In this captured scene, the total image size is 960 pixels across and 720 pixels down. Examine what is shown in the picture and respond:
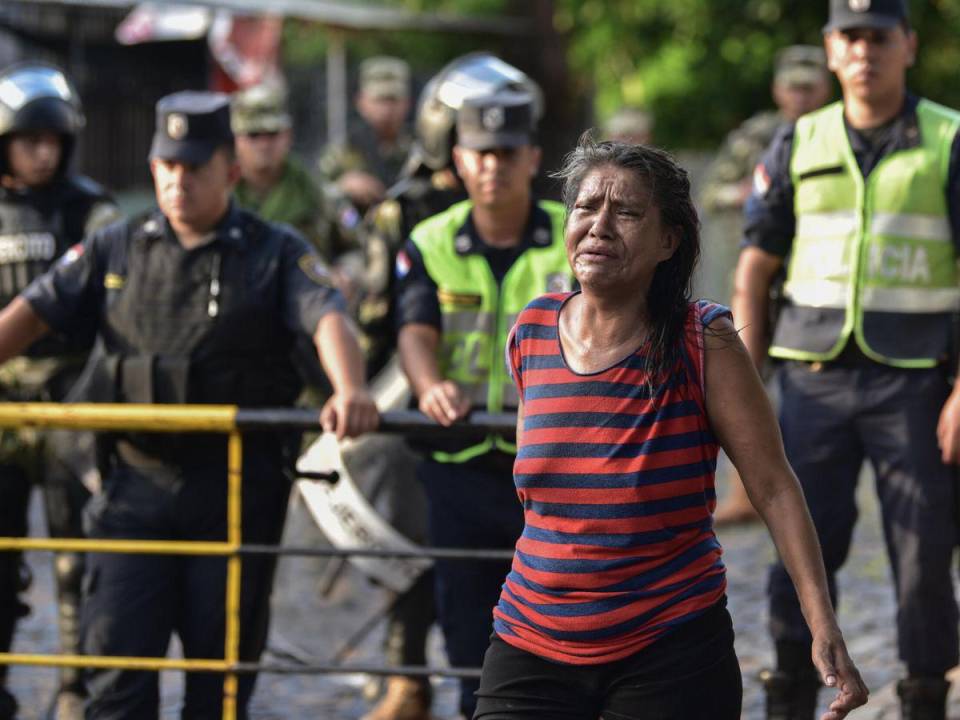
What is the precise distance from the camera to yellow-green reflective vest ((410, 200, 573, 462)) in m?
5.63

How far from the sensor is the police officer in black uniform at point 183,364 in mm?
5352

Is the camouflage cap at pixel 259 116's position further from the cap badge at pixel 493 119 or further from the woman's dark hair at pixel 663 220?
the woman's dark hair at pixel 663 220

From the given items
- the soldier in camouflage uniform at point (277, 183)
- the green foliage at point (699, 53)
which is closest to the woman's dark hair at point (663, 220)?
the soldier in camouflage uniform at point (277, 183)

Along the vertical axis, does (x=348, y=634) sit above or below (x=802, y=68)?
below

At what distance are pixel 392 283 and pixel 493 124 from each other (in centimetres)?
90

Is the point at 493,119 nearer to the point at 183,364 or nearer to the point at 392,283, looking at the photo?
the point at 392,283

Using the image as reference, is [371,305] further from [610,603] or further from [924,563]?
[610,603]

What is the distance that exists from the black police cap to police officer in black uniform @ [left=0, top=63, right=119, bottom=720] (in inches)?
104

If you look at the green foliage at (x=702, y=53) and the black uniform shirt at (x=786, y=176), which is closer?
the black uniform shirt at (x=786, y=176)

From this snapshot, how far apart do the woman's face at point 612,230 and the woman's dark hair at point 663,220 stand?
0.02 meters

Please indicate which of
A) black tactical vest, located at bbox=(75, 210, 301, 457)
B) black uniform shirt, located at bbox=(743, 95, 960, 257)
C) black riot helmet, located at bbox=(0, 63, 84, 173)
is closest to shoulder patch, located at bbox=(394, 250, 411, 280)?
black tactical vest, located at bbox=(75, 210, 301, 457)

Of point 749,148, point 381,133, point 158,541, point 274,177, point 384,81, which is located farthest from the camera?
point 749,148

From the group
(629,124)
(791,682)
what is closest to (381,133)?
(629,124)

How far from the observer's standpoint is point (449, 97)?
698 centimetres
